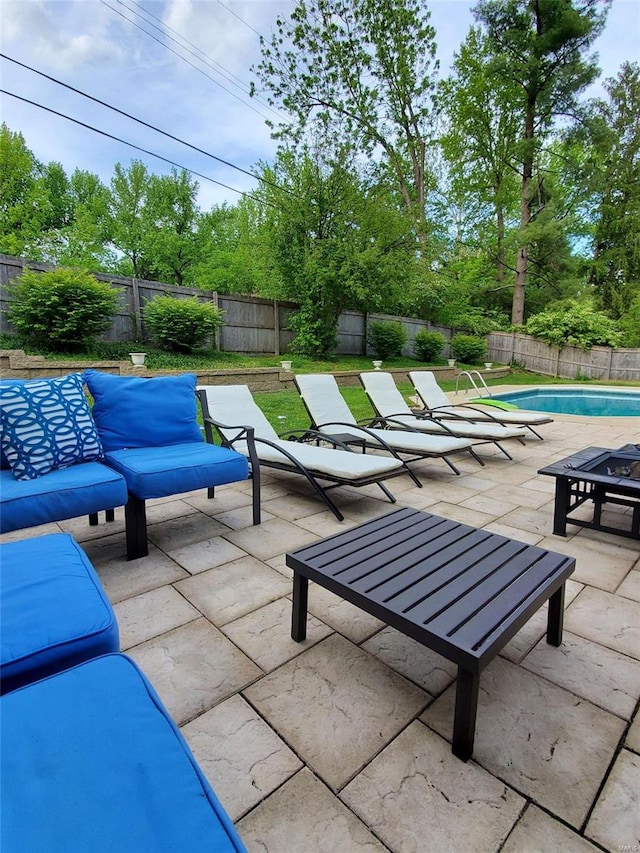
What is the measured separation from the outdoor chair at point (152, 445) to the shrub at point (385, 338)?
1088 cm

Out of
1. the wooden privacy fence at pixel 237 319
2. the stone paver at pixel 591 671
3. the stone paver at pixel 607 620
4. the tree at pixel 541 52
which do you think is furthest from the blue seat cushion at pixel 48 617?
the tree at pixel 541 52

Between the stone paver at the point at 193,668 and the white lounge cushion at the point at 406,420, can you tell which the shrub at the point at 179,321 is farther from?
the stone paver at the point at 193,668

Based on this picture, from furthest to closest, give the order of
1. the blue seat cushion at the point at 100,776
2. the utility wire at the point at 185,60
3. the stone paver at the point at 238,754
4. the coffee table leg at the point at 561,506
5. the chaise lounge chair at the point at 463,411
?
the utility wire at the point at 185,60
the chaise lounge chair at the point at 463,411
the coffee table leg at the point at 561,506
the stone paver at the point at 238,754
the blue seat cushion at the point at 100,776

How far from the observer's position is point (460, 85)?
16.6m

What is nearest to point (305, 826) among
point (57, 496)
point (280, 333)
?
point (57, 496)

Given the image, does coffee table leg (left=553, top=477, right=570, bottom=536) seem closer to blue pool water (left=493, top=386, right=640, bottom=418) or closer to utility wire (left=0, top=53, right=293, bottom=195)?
blue pool water (left=493, top=386, right=640, bottom=418)

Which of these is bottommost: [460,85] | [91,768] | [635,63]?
[91,768]

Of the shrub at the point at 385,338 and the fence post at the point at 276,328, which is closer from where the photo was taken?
the fence post at the point at 276,328

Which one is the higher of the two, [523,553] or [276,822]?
[523,553]

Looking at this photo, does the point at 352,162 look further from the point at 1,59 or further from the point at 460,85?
the point at 460,85

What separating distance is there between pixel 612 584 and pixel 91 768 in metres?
2.49

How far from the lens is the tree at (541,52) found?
1406cm

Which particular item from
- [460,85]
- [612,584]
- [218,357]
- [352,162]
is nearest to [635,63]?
[460,85]

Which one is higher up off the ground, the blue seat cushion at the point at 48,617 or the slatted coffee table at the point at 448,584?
the blue seat cushion at the point at 48,617
